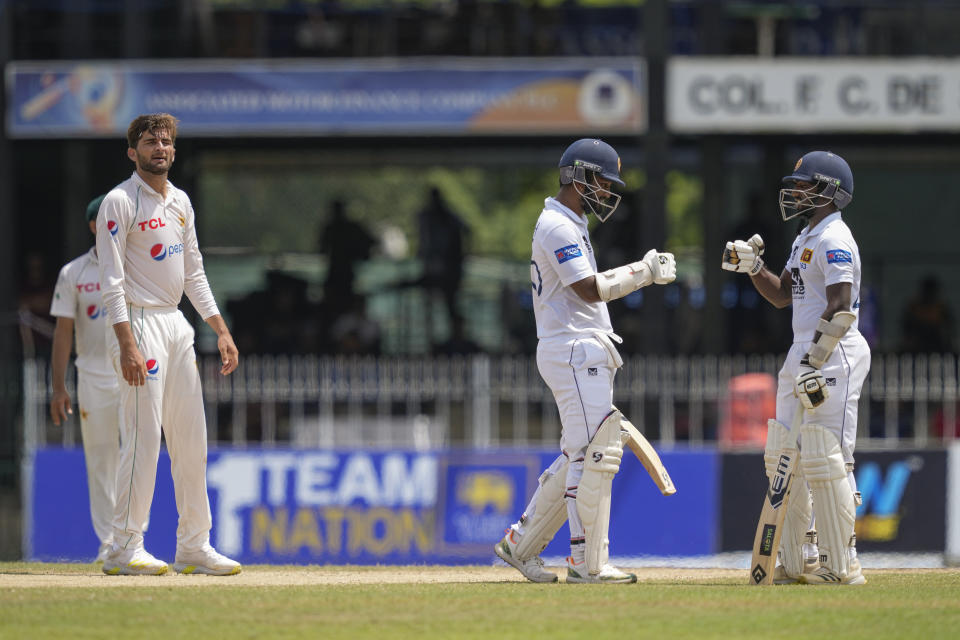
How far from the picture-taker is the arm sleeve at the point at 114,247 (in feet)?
24.0

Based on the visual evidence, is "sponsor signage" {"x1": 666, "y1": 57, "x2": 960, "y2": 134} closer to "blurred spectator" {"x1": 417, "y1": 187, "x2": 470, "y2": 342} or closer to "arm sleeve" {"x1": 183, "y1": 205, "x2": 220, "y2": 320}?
"blurred spectator" {"x1": 417, "y1": 187, "x2": 470, "y2": 342}

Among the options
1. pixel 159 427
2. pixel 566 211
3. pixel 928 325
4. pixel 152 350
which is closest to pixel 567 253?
pixel 566 211

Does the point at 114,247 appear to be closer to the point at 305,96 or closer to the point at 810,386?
the point at 810,386

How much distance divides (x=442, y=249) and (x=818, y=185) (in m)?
10.0

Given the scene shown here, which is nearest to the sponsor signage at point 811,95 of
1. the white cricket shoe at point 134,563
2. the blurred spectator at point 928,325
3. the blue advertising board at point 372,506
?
the blurred spectator at point 928,325

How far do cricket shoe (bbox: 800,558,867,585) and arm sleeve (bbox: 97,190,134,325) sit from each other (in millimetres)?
3493

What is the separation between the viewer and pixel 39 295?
14.8 m

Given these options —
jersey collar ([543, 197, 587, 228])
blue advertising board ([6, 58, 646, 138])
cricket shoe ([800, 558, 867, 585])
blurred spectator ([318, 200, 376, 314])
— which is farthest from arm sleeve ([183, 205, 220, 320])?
blurred spectator ([318, 200, 376, 314])

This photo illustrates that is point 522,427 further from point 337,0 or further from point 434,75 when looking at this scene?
→ point 337,0

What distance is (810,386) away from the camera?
7367 mm

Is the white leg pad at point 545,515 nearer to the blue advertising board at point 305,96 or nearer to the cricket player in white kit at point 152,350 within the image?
the cricket player in white kit at point 152,350

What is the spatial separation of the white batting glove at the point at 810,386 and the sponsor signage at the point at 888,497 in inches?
186

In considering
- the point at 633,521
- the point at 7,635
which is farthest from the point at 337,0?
the point at 7,635

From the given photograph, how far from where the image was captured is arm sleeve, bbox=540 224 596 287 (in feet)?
24.0
